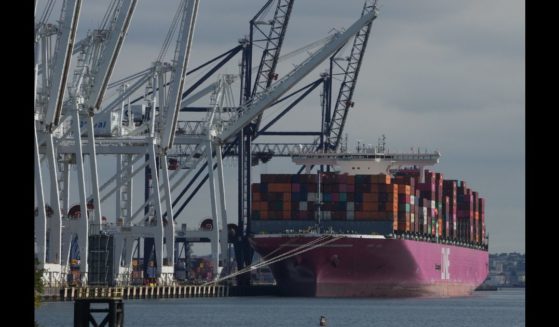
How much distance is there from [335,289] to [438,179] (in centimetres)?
1927

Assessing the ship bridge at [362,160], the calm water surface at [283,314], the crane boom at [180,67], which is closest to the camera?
the calm water surface at [283,314]

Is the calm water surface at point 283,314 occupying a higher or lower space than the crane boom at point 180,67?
lower

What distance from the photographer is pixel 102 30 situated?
7006 cm

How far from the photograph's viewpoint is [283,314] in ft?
211

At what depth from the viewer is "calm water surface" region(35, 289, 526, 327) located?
180 feet

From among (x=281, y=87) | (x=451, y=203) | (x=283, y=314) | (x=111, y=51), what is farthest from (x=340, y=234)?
(x=111, y=51)

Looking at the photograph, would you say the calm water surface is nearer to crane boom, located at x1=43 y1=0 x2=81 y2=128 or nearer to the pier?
the pier

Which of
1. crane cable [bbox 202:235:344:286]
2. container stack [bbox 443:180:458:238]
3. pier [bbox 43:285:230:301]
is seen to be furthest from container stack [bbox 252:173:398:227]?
container stack [bbox 443:180:458:238]

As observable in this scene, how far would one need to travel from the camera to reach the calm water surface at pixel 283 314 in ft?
180

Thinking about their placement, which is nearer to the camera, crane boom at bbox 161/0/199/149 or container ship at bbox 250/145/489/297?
crane boom at bbox 161/0/199/149

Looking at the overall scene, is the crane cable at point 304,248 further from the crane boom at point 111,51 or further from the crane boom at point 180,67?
the crane boom at point 111,51

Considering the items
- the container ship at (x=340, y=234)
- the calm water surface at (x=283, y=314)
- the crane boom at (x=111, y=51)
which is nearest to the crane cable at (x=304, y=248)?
the container ship at (x=340, y=234)

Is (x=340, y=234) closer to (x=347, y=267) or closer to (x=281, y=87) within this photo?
(x=347, y=267)
